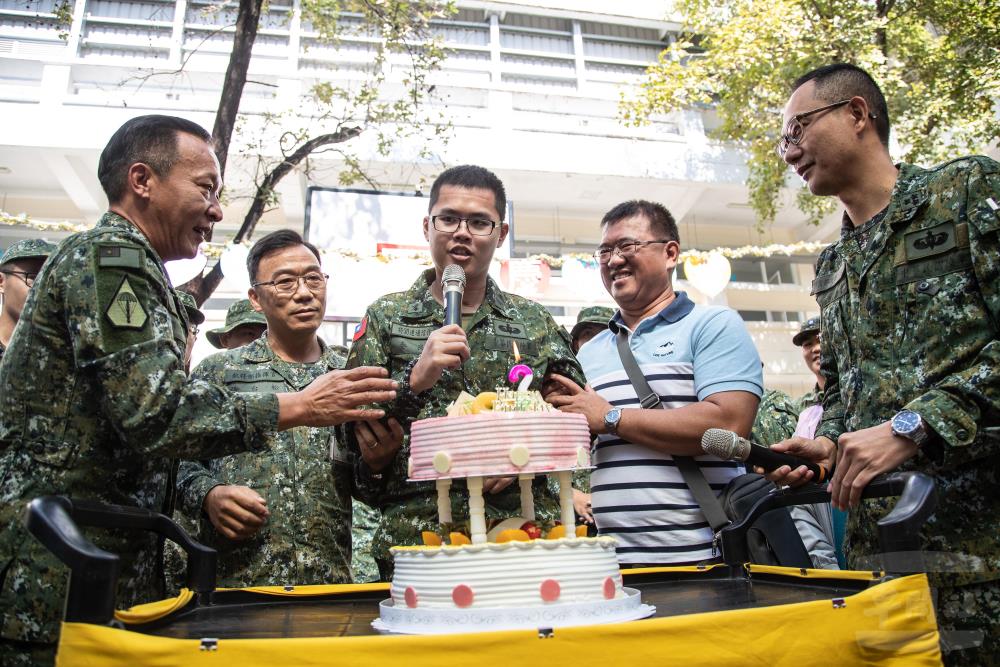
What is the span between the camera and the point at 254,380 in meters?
3.12

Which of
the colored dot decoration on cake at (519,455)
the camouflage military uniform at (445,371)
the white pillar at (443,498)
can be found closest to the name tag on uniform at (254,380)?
the camouflage military uniform at (445,371)

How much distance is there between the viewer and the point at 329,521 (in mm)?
2902

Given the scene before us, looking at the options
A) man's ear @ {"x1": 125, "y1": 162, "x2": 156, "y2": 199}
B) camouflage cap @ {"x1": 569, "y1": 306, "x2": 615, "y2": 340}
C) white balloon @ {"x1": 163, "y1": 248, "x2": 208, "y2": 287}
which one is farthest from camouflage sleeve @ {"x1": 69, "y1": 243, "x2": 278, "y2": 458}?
white balloon @ {"x1": 163, "y1": 248, "x2": 208, "y2": 287}

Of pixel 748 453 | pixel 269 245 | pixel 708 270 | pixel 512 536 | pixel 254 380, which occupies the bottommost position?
pixel 512 536

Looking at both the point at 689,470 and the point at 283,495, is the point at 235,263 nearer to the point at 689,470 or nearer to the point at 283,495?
the point at 283,495

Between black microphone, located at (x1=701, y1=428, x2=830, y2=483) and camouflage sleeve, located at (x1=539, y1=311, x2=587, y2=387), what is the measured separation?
58 cm

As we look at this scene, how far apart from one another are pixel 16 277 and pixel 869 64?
952 centimetres


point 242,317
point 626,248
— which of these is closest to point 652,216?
point 626,248

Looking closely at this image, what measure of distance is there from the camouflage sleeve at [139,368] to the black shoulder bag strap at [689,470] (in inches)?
56.0

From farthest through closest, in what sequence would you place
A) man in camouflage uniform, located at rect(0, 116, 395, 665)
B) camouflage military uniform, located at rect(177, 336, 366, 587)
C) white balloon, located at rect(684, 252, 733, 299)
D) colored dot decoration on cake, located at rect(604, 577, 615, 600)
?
white balloon, located at rect(684, 252, 733, 299)
camouflage military uniform, located at rect(177, 336, 366, 587)
man in camouflage uniform, located at rect(0, 116, 395, 665)
colored dot decoration on cake, located at rect(604, 577, 615, 600)

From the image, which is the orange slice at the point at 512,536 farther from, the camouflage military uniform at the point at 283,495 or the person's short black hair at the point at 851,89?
the person's short black hair at the point at 851,89

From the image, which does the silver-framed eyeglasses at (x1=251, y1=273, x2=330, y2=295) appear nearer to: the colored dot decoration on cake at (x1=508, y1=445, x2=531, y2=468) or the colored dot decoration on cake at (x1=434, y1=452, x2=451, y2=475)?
the colored dot decoration on cake at (x1=434, y1=452, x2=451, y2=475)

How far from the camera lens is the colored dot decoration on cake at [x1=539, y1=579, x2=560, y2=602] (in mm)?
1486

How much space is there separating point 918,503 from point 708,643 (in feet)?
1.65
